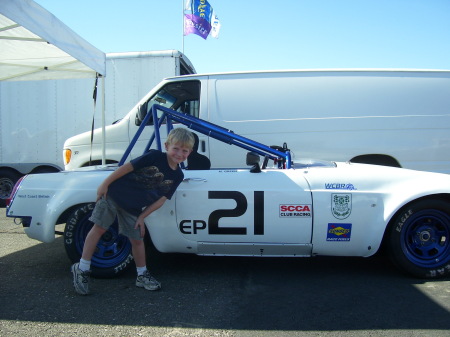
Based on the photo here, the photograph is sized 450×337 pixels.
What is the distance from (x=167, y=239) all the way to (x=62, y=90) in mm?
5731

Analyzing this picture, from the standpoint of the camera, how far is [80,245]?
338 cm

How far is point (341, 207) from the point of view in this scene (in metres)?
3.17

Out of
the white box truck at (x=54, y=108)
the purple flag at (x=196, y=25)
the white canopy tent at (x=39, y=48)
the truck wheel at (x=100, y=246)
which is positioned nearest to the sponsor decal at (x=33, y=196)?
the truck wheel at (x=100, y=246)

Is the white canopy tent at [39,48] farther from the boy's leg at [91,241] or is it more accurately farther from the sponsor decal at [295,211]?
the sponsor decal at [295,211]

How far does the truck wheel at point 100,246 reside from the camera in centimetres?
330

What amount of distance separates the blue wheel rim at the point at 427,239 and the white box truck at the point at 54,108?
530cm

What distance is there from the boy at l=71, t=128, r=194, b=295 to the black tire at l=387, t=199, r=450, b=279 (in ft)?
6.38

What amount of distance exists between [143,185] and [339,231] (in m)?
1.69

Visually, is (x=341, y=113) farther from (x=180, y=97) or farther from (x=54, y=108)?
(x=54, y=108)

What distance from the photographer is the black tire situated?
10.5ft

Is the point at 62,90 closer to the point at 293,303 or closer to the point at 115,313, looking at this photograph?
the point at 115,313

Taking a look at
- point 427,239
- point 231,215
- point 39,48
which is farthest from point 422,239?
point 39,48

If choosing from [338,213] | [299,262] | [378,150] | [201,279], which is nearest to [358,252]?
[338,213]

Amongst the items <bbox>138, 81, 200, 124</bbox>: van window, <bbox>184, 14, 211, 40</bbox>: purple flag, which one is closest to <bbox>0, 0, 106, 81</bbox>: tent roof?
Answer: <bbox>138, 81, 200, 124</bbox>: van window
